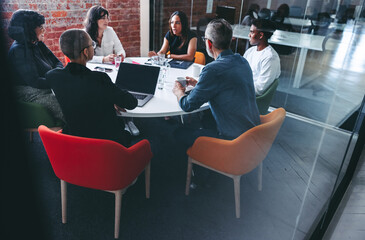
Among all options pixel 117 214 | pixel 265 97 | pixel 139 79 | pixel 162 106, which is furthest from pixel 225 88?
pixel 117 214

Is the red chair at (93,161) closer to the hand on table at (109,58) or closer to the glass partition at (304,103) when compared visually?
the glass partition at (304,103)

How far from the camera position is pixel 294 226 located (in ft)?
5.70

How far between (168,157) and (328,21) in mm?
2353

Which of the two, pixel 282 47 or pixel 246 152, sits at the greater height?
pixel 282 47

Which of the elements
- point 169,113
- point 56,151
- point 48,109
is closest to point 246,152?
point 169,113

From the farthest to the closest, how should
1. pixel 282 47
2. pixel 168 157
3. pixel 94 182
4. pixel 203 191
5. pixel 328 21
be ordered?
1. pixel 282 47
2. pixel 328 21
3. pixel 168 157
4. pixel 203 191
5. pixel 94 182

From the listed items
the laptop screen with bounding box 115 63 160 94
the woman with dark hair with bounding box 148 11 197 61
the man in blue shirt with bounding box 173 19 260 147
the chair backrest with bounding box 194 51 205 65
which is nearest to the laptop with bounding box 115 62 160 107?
the laptop screen with bounding box 115 63 160 94

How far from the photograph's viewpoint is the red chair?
132 cm

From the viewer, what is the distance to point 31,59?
33.7 inches

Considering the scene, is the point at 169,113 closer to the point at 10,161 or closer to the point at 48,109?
the point at 48,109

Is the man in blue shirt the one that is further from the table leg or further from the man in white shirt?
the table leg

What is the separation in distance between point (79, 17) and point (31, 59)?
1073 mm

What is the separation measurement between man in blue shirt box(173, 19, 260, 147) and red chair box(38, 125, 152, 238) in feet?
1.60

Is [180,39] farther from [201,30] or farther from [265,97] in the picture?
[265,97]
